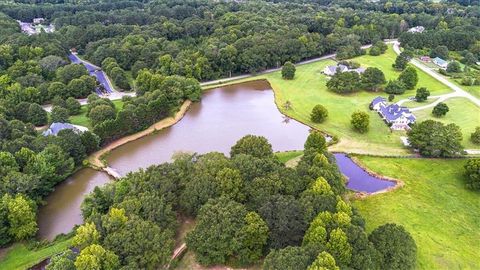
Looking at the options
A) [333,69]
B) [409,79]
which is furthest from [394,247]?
[333,69]

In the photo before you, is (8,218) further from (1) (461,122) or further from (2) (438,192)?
(1) (461,122)

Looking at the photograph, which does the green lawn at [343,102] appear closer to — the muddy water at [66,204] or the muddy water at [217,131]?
the muddy water at [217,131]

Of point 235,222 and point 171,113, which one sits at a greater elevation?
point 235,222

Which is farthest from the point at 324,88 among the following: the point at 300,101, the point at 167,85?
the point at 167,85

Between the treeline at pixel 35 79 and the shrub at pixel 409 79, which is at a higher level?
the treeline at pixel 35 79

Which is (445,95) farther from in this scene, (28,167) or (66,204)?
(28,167)

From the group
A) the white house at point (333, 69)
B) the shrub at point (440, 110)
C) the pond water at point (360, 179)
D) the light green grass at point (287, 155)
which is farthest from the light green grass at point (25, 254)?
the white house at point (333, 69)
